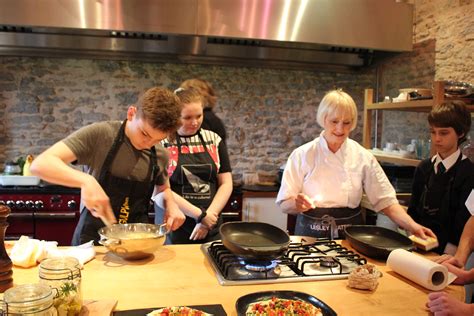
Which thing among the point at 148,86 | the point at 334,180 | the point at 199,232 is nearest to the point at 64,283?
the point at 199,232

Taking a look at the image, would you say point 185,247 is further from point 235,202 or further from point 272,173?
point 272,173

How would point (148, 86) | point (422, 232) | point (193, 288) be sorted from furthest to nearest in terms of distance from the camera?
point (148, 86), point (422, 232), point (193, 288)

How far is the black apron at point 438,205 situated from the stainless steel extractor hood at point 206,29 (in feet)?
6.32

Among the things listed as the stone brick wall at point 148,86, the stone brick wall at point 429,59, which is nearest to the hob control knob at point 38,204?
the stone brick wall at point 148,86

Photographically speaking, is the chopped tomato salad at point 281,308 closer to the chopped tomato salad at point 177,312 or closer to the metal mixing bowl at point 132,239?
the chopped tomato salad at point 177,312

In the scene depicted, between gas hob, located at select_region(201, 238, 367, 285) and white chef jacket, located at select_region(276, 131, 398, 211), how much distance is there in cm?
44

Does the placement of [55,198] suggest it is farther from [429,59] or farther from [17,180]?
[429,59]

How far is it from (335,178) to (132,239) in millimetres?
1141

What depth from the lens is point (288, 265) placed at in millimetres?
1619

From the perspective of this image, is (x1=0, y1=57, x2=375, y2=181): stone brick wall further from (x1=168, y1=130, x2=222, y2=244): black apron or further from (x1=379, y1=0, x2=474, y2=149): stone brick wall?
(x1=168, y1=130, x2=222, y2=244): black apron

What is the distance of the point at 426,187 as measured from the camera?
99.4 inches

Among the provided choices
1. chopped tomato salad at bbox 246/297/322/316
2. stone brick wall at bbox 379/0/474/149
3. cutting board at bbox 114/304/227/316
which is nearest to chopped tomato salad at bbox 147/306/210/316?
cutting board at bbox 114/304/227/316

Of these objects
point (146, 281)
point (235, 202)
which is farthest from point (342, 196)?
point (235, 202)

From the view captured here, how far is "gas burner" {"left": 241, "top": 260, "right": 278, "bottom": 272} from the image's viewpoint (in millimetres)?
1550
